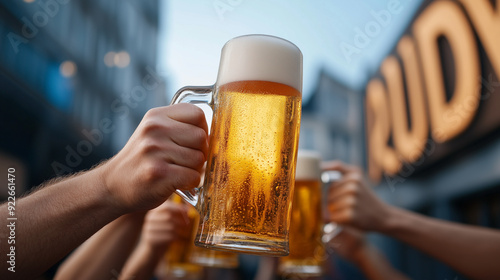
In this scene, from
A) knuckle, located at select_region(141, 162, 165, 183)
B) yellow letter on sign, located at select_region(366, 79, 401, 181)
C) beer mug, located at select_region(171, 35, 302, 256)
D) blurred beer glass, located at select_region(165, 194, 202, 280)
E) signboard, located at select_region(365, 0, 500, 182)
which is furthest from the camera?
yellow letter on sign, located at select_region(366, 79, 401, 181)

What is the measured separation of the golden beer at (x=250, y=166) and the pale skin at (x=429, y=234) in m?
0.63

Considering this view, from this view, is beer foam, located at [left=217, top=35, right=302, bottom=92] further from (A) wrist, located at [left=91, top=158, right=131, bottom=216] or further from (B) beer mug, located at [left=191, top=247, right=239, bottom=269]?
(B) beer mug, located at [left=191, top=247, right=239, bottom=269]

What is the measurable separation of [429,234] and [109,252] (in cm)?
108

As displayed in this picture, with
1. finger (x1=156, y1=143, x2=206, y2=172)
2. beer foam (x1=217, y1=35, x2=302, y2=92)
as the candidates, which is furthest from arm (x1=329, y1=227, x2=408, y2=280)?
finger (x1=156, y1=143, x2=206, y2=172)

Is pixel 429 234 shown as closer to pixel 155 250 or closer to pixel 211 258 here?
pixel 211 258

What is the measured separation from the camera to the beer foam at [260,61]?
2.68 feet

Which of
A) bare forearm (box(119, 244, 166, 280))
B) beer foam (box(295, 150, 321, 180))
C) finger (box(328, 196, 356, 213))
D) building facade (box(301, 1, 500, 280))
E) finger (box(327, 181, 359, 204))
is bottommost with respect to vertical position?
bare forearm (box(119, 244, 166, 280))

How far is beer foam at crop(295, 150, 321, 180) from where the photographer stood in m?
1.45

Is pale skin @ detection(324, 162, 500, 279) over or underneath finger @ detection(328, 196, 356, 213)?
underneath

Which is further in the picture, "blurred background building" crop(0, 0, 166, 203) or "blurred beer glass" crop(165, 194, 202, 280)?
"blurred background building" crop(0, 0, 166, 203)

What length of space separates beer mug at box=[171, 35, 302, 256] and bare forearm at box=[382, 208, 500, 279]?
2.46 ft

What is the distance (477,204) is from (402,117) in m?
1.47

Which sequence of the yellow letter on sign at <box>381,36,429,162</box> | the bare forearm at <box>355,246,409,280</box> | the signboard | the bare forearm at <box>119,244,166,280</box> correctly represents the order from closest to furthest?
the bare forearm at <box>119,244,166,280</box> < the bare forearm at <box>355,246,409,280</box> < the signboard < the yellow letter on sign at <box>381,36,429,162</box>

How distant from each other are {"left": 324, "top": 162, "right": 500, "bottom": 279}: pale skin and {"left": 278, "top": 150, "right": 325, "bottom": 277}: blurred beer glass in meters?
0.11
